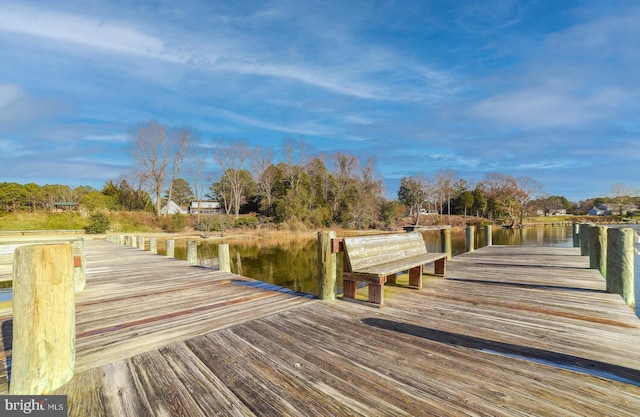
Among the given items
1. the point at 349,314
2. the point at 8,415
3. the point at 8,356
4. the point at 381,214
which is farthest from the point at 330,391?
the point at 381,214

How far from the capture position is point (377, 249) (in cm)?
473

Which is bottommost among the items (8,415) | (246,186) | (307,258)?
(307,258)

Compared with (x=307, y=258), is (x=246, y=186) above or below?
above

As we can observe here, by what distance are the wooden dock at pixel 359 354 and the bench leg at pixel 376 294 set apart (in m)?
0.16

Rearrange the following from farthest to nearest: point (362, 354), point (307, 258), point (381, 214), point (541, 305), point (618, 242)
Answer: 1. point (381, 214)
2. point (307, 258)
3. point (618, 242)
4. point (541, 305)
5. point (362, 354)

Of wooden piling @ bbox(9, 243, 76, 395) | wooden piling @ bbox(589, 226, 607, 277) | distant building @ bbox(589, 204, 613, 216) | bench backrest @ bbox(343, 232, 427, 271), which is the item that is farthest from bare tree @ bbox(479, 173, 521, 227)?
wooden piling @ bbox(9, 243, 76, 395)

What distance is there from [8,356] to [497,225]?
56.5 m

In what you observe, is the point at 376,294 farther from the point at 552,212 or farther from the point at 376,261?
the point at 552,212

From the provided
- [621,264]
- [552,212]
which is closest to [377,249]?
[621,264]

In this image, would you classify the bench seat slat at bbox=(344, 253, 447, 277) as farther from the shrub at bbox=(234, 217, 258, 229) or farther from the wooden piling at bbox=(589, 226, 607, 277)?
the shrub at bbox=(234, 217, 258, 229)

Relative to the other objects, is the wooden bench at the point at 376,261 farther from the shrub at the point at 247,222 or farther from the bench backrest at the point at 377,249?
the shrub at the point at 247,222

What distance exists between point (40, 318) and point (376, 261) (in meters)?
3.71

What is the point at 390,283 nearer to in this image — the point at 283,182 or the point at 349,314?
the point at 349,314

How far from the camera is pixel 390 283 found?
5555 mm
